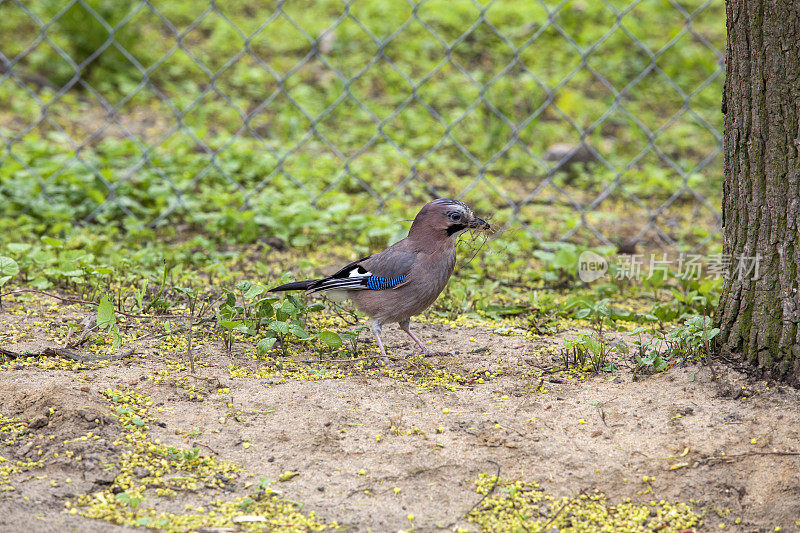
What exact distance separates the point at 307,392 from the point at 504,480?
35.0 inches

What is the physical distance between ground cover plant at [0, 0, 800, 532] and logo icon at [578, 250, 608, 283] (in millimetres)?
52

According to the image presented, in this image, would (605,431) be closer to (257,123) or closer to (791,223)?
(791,223)

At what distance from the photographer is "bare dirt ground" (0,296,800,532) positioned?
2758 millimetres

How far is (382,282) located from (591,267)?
1663 millimetres

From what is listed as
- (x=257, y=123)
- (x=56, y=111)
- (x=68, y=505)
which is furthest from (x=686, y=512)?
(x=56, y=111)

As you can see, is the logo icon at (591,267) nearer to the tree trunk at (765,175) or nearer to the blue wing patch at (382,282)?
the blue wing patch at (382,282)

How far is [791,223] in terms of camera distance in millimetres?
3146

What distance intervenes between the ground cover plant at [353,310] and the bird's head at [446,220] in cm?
32

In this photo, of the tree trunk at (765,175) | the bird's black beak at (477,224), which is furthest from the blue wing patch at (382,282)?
the tree trunk at (765,175)

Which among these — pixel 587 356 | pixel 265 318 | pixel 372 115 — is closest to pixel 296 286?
pixel 265 318

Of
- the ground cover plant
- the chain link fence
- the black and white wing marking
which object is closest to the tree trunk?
the ground cover plant

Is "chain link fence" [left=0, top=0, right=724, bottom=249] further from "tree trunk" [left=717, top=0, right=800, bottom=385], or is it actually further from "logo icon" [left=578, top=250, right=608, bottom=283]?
"tree trunk" [left=717, top=0, right=800, bottom=385]

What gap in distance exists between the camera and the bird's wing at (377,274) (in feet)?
12.7

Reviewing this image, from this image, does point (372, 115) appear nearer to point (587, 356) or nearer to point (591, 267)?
point (591, 267)
